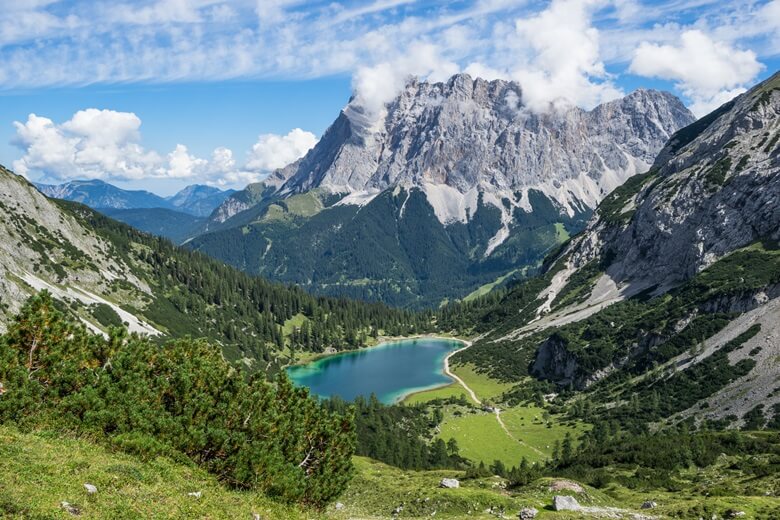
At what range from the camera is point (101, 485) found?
2395cm

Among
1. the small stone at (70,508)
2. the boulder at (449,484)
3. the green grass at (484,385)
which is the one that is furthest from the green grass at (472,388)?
the small stone at (70,508)

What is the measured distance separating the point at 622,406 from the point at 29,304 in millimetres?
129519

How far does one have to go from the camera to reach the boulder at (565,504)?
1937 inches

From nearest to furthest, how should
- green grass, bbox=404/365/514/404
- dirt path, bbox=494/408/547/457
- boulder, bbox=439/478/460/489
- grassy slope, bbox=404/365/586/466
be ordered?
boulder, bbox=439/478/460/489
grassy slope, bbox=404/365/586/466
dirt path, bbox=494/408/547/457
green grass, bbox=404/365/514/404

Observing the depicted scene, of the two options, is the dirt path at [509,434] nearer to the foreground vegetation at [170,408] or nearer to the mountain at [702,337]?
the mountain at [702,337]

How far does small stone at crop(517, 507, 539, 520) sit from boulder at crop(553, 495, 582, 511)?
282 centimetres

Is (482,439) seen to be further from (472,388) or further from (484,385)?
(484,385)

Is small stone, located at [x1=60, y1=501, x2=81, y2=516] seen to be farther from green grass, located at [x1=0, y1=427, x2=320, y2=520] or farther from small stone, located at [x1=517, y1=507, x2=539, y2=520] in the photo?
small stone, located at [x1=517, y1=507, x2=539, y2=520]

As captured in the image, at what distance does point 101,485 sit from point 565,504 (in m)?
40.3

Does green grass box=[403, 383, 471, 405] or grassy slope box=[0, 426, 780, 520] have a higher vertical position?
green grass box=[403, 383, 471, 405]

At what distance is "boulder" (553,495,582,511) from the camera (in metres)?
49.2

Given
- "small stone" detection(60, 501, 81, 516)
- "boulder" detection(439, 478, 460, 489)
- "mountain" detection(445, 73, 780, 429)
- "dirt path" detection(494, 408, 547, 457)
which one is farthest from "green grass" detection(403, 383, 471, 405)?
"small stone" detection(60, 501, 81, 516)

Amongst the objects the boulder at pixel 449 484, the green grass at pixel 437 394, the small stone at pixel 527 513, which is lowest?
the small stone at pixel 527 513

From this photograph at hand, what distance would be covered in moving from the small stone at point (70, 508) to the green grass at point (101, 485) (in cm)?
17
